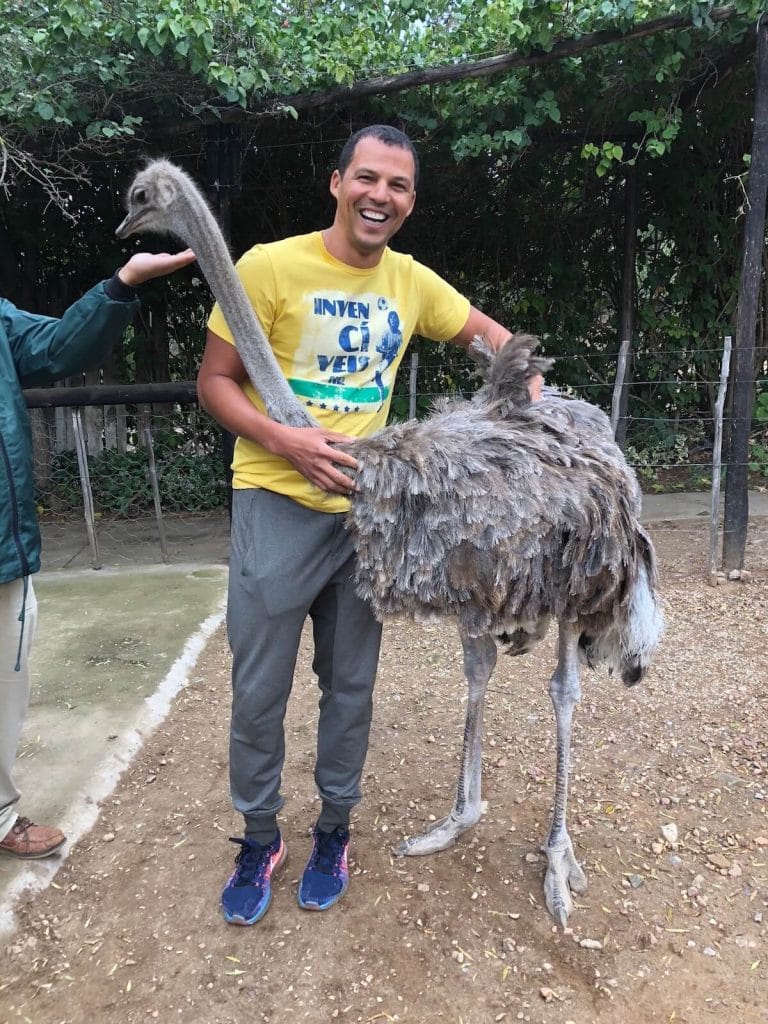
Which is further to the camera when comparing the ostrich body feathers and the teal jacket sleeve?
the teal jacket sleeve

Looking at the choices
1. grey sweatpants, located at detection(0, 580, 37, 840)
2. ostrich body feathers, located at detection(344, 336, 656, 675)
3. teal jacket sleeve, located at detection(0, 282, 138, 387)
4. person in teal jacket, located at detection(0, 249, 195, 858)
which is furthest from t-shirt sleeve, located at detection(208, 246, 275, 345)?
grey sweatpants, located at detection(0, 580, 37, 840)

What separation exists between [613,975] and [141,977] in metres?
1.15

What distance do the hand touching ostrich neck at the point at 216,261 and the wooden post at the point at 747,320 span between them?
361 centimetres

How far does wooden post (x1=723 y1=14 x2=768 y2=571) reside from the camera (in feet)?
13.6

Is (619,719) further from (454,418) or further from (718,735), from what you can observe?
(454,418)

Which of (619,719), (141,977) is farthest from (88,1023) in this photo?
(619,719)

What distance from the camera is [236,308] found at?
1646 millimetres

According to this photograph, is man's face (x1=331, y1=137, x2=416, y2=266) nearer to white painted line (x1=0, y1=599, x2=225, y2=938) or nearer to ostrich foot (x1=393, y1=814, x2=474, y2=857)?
ostrich foot (x1=393, y1=814, x2=474, y2=857)

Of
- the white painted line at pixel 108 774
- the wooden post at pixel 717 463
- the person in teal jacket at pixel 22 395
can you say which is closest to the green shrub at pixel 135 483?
the white painted line at pixel 108 774

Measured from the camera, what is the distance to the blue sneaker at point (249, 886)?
200 cm

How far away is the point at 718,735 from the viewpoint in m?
2.89

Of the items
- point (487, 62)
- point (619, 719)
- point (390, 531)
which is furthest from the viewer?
point (487, 62)

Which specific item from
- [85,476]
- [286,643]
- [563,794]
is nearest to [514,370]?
[286,643]

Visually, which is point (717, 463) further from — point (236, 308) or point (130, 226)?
point (130, 226)
